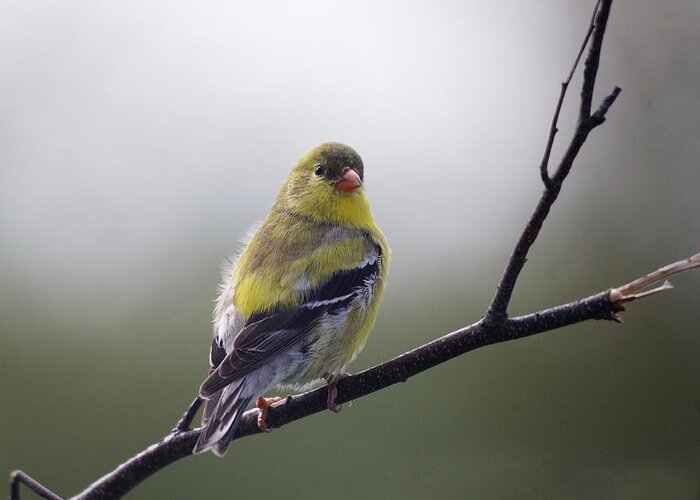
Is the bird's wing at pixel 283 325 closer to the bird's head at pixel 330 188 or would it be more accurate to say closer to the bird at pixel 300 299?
the bird at pixel 300 299

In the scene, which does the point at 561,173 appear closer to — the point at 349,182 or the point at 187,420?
the point at 187,420

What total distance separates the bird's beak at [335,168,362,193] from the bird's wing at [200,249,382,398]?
0.68m

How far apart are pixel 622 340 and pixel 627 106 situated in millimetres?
3358

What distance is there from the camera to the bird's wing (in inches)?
172

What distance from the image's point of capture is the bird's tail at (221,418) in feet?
12.2

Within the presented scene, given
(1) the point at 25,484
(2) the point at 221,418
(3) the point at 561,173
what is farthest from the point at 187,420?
(3) the point at 561,173

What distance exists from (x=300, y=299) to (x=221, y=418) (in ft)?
3.36

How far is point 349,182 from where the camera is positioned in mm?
5691

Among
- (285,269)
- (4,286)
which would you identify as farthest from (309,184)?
(4,286)

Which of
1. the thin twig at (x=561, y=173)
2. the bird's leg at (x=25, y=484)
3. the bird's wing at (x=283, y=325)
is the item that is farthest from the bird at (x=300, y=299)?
the thin twig at (x=561, y=173)

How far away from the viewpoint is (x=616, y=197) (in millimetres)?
8812

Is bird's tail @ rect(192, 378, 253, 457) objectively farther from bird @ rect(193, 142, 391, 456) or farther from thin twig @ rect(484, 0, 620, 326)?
thin twig @ rect(484, 0, 620, 326)

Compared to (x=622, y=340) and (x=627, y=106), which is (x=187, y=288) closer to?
(x=622, y=340)

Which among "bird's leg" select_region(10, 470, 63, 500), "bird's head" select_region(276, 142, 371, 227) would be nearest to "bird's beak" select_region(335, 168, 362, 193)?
"bird's head" select_region(276, 142, 371, 227)
